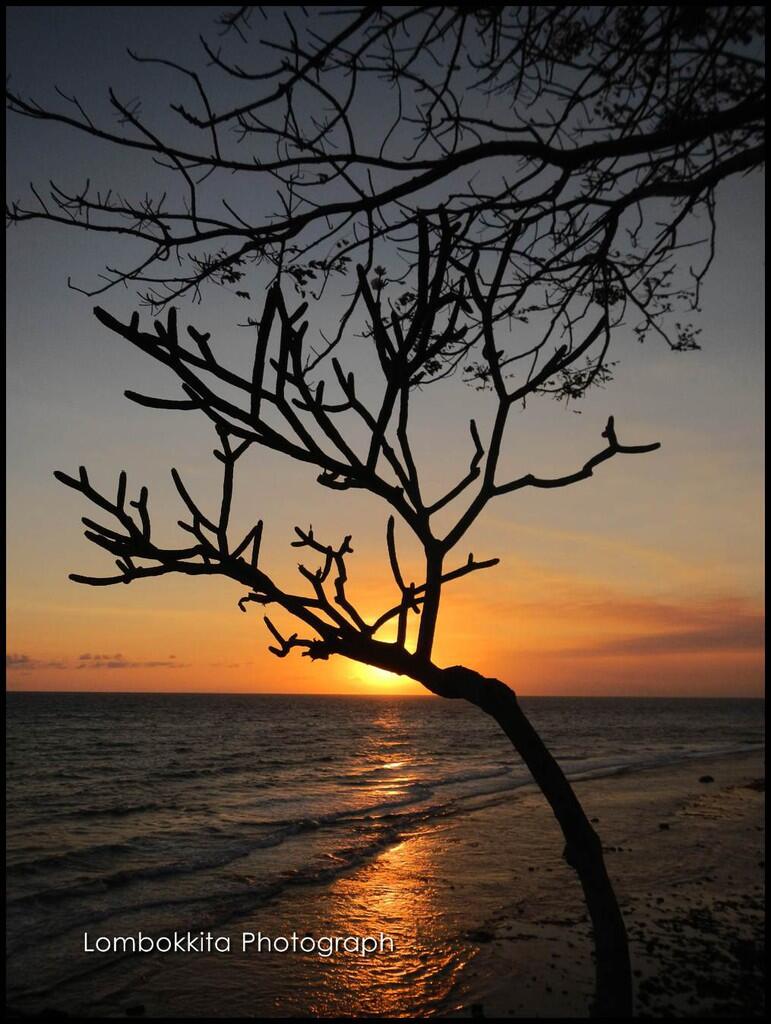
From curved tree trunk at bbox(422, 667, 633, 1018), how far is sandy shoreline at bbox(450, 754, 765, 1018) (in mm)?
4147

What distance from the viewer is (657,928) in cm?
961

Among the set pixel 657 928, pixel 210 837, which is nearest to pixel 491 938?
pixel 657 928

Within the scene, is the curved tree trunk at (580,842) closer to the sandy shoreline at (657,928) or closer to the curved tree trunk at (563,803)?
the curved tree trunk at (563,803)

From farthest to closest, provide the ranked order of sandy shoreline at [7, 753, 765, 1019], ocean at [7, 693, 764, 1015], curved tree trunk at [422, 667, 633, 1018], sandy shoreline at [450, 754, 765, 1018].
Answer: ocean at [7, 693, 764, 1015] < sandy shoreline at [7, 753, 765, 1019] < sandy shoreline at [450, 754, 765, 1018] < curved tree trunk at [422, 667, 633, 1018]

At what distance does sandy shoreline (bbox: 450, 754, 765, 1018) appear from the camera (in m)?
7.45

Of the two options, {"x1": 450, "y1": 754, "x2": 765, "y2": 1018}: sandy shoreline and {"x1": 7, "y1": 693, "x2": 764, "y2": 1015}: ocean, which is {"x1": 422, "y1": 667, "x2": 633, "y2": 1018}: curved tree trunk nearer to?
{"x1": 450, "y1": 754, "x2": 765, "y2": 1018}: sandy shoreline

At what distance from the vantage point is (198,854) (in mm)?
16203

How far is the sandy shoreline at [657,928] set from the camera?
24.5 feet

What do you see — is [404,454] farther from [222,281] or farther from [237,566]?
[222,281]

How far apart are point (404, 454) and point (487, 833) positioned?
52.9 ft

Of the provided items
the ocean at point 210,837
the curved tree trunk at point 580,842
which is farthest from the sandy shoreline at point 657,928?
the curved tree trunk at point 580,842

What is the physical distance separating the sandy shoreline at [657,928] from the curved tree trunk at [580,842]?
4147mm

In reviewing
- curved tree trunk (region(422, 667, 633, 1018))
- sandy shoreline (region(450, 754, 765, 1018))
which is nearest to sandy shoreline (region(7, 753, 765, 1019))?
sandy shoreline (region(450, 754, 765, 1018))

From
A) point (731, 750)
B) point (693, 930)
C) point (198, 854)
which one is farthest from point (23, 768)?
point (731, 750)
